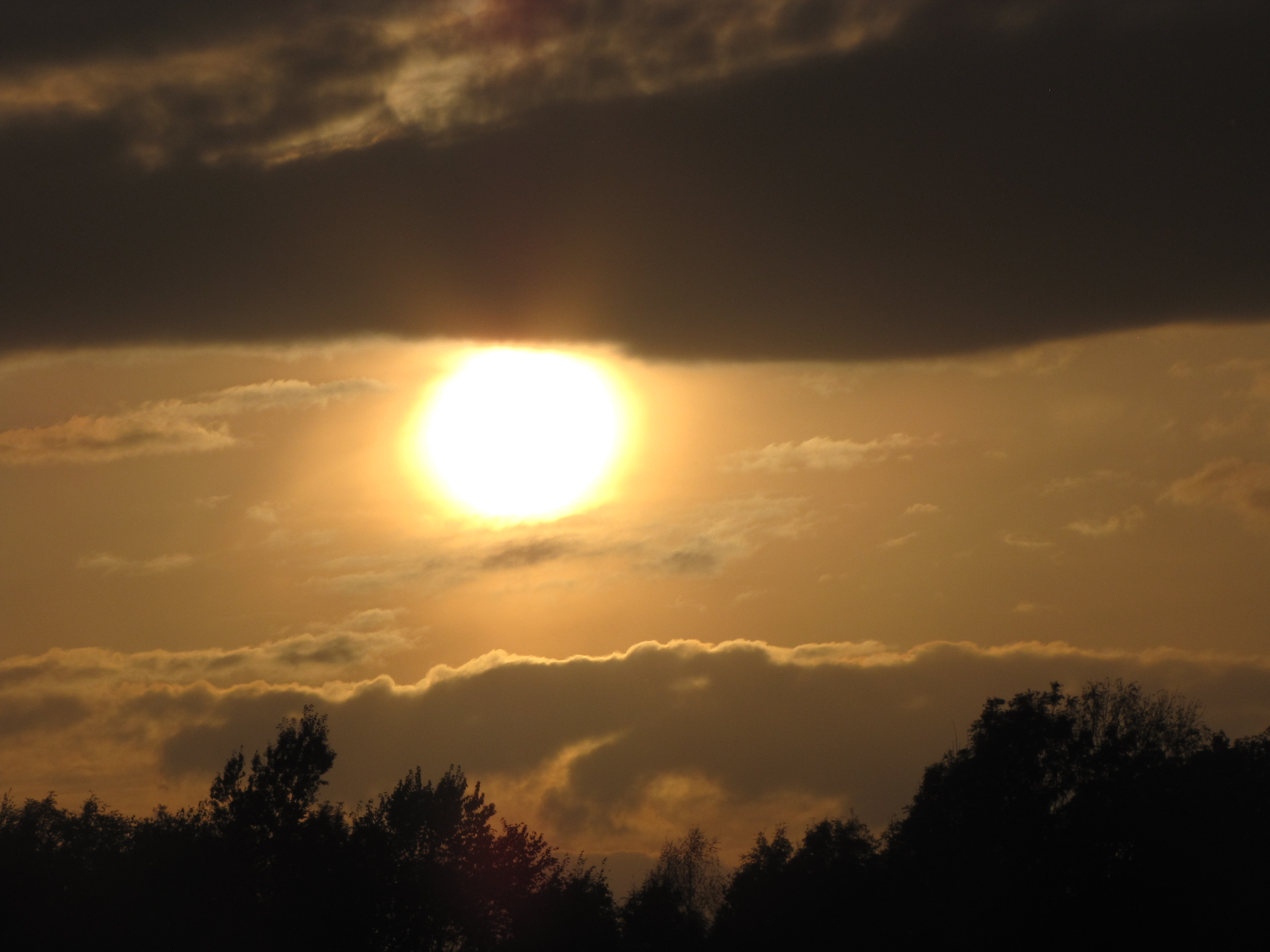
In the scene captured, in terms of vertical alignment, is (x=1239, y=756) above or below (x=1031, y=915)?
above

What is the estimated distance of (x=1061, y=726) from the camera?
78125mm

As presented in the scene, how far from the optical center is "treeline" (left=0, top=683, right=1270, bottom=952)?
68375mm

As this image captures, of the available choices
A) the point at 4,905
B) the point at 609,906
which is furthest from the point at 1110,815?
the point at 4,905

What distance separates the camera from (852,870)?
89.1 metres

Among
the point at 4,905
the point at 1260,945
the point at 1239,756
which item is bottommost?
the point at 1260,945

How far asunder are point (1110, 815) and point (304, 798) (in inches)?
1945

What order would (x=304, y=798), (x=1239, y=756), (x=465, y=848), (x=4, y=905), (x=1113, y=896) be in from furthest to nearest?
(x=465, y=848)
(x=304, y=798)
(x=1239, y=756)
(x=1113, y=896)
(x=4, y=905)

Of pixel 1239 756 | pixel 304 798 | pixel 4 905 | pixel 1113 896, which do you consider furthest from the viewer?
pixel 304 798

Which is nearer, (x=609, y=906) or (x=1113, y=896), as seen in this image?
(x=1113, y=896)

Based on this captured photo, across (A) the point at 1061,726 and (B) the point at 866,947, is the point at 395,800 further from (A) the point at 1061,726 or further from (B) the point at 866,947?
(A) the point at 1061,726

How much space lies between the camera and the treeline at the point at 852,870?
6838cm

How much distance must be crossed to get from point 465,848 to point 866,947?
97.1ft

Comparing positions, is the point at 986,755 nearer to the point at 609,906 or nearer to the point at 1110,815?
the point at 1110,815

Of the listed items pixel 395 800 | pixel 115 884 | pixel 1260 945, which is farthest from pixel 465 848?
pixel 1260 945
